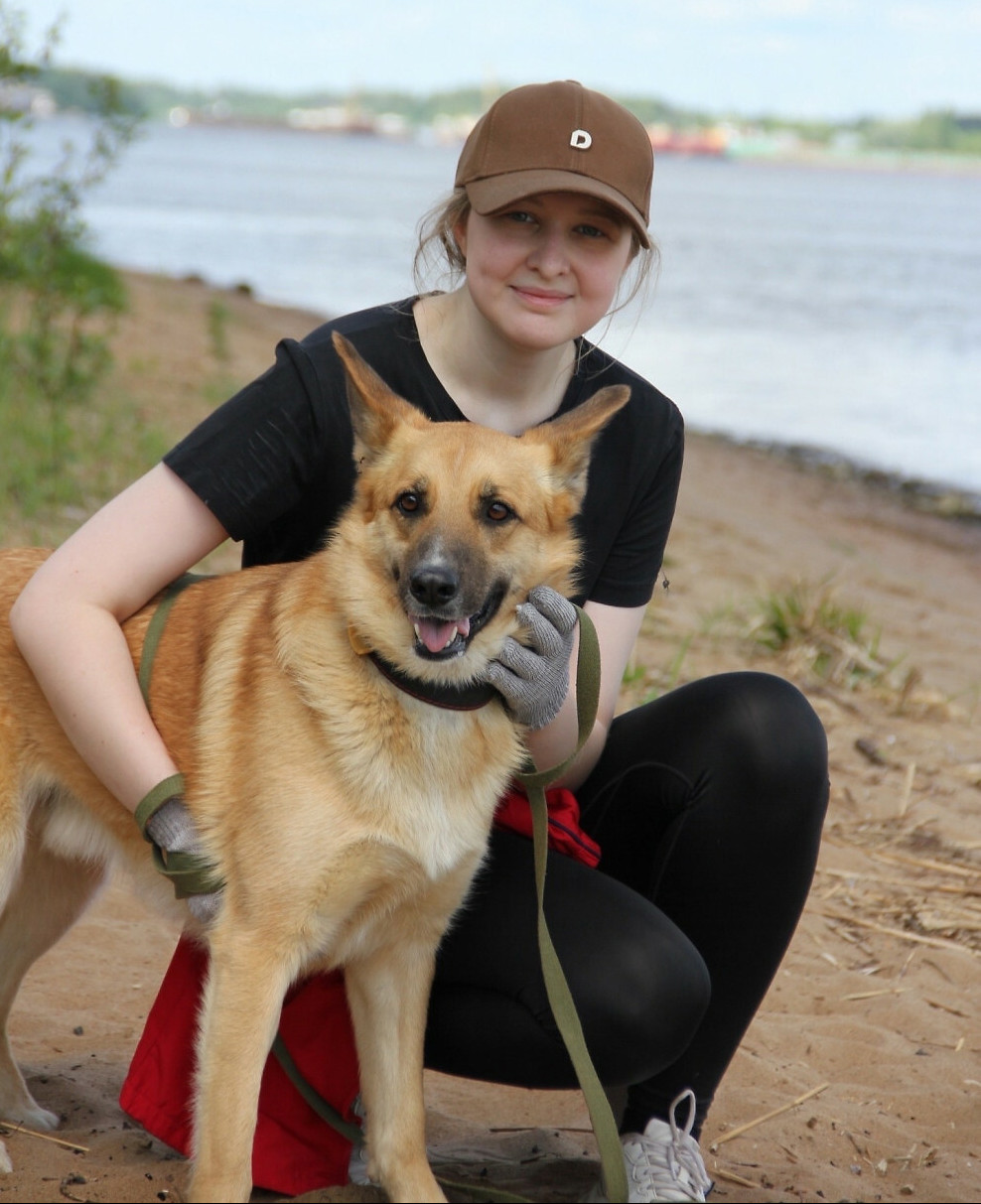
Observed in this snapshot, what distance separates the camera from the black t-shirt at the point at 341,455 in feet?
8.33

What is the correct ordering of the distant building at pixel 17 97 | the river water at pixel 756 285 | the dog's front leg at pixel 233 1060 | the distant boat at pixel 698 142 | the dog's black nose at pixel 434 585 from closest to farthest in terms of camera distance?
the dog's front leg at pixel 233 1060, the dog's black nose at pixel 434 585, the distant building at pixel 17 97, the river water at pixel 756 285, the distant boat at pixel 698 142

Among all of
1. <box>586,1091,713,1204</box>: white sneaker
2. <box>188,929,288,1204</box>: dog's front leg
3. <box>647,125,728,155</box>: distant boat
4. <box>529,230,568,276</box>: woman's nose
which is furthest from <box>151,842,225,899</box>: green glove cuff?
<box>647,125,728,155</box>: distant boat

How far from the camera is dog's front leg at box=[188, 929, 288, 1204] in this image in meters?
2.17

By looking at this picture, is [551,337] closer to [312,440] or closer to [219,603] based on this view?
[312,440]

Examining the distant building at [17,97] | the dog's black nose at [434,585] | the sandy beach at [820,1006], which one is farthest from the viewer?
the distant building at [17,97]

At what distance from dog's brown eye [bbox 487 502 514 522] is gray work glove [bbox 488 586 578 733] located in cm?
16

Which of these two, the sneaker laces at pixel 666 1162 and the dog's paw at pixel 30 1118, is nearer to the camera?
the sneaker laces at pixel 666 1162

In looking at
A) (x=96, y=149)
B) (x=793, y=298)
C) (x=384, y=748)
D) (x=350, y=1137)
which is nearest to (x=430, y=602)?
(x=384, y=748)

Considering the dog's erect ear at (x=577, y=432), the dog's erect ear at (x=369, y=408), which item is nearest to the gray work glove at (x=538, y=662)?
the dog's erect ear at (x=577, y=432)

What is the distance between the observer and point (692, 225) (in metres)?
42.7

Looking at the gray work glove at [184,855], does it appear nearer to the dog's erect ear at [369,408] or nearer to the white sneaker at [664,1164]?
the dog's erect ear at [369,408]

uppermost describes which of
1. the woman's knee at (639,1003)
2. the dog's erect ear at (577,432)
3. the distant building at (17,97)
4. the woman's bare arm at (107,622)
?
the distant building at (17,97)

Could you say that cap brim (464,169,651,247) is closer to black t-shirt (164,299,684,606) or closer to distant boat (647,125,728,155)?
black t-shirt (164,299,684,606)

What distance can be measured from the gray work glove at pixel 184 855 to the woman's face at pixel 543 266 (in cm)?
117
